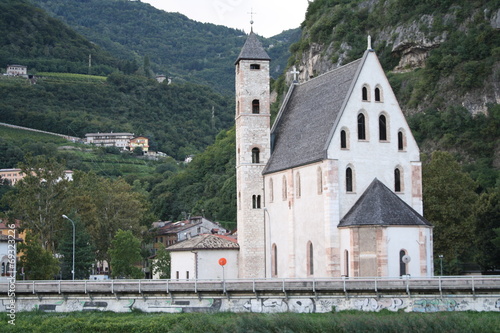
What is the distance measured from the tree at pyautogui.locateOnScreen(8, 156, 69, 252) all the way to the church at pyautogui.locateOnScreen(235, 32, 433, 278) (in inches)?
1082

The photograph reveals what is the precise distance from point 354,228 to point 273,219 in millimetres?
13474

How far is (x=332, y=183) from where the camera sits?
59062mm

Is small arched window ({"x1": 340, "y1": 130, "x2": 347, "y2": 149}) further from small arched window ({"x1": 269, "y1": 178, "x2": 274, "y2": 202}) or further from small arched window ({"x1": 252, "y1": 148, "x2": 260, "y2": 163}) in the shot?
small arched window ({"x1": 252, "y1": 148, "x2": 260, "y2": 163})

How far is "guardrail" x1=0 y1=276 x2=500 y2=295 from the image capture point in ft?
154

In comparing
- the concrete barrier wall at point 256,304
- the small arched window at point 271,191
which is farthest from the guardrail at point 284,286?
the small arched window at point 271,191

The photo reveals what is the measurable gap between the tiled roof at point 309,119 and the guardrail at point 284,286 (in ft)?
41.6

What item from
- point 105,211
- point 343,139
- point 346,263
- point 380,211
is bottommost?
point 346,263

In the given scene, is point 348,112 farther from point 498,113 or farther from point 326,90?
point 498,113

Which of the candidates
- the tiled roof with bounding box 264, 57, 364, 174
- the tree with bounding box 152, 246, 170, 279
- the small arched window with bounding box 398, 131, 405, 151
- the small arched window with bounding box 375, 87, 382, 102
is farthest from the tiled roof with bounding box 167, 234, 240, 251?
the tree with bounding box 152, 246, 170, 279

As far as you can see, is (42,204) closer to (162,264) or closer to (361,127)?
(162,264)

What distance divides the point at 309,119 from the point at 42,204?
37194 mm

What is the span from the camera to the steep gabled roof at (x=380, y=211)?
56.2 metres

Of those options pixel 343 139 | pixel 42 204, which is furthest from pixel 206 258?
pixel 42 204

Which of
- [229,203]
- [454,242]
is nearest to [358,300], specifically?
[454,242]
